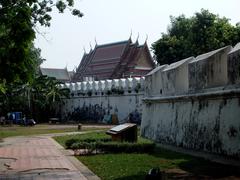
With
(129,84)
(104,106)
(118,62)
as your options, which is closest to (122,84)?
(129,84)

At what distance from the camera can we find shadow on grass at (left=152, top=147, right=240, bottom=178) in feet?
31.4

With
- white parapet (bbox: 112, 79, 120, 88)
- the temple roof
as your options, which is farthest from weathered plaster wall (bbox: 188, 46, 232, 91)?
the temple roof

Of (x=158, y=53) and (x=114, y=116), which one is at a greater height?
(x=158, y=53)

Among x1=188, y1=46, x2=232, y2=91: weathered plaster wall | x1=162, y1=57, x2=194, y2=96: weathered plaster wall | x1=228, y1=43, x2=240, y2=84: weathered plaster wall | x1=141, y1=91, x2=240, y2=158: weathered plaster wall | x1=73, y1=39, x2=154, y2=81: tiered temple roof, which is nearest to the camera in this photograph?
x1=228, y1=43, x2=240, y2=84: weathered plaster wall

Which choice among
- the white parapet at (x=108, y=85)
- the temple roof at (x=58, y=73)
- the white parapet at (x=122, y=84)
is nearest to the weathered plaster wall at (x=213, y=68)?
the white parapet at (x=122, y=84)

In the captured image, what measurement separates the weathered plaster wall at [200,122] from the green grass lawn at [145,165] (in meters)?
0.61

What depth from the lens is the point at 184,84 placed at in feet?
53.1

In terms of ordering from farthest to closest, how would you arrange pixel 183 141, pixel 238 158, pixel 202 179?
pixel 183 141, pixel 238 158, pixel 202 179

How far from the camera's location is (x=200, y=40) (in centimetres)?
3862

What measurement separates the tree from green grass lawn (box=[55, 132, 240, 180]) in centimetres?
2501

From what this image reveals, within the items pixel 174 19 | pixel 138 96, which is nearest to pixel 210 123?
pixel 138 96

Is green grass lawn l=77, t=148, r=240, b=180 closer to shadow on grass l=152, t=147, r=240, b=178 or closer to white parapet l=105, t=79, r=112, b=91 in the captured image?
shadow on grass l=152, t=147, r=240, b=178

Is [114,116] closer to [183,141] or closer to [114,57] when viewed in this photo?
[114,57]

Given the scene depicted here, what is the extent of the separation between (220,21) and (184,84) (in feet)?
78.9
